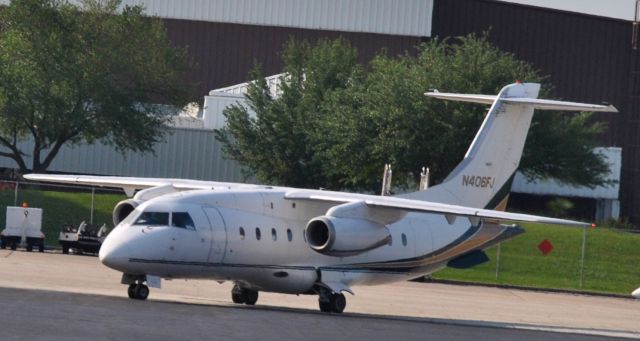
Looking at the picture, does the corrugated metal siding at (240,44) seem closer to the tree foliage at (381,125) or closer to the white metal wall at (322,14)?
the white metal wall at (322,14)

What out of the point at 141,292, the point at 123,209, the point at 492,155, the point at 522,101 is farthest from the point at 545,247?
the point at 141,292

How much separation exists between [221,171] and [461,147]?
1269cm

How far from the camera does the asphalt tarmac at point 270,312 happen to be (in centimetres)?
2044

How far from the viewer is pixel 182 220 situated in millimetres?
26734

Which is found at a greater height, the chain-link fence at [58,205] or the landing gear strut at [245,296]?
the chain-link fence at [58,205]

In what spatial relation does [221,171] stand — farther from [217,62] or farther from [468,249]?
[468,249]

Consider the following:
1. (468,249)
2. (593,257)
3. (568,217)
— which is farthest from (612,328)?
(568,217)

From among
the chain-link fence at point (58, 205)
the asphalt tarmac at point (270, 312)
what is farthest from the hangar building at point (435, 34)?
the asphalt tarmac at point (270, 312)

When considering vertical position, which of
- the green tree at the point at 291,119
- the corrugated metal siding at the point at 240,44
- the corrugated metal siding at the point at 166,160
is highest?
the corrugated metal siding at the point at 240,44

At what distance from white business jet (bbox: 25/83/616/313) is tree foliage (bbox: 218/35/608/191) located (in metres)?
21.7

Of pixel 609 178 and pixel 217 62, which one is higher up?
pixel 217 62

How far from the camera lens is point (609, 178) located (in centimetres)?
6512

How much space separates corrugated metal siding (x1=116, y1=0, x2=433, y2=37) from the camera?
229 ft

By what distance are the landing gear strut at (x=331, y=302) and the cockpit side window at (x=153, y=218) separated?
4.23 meters
